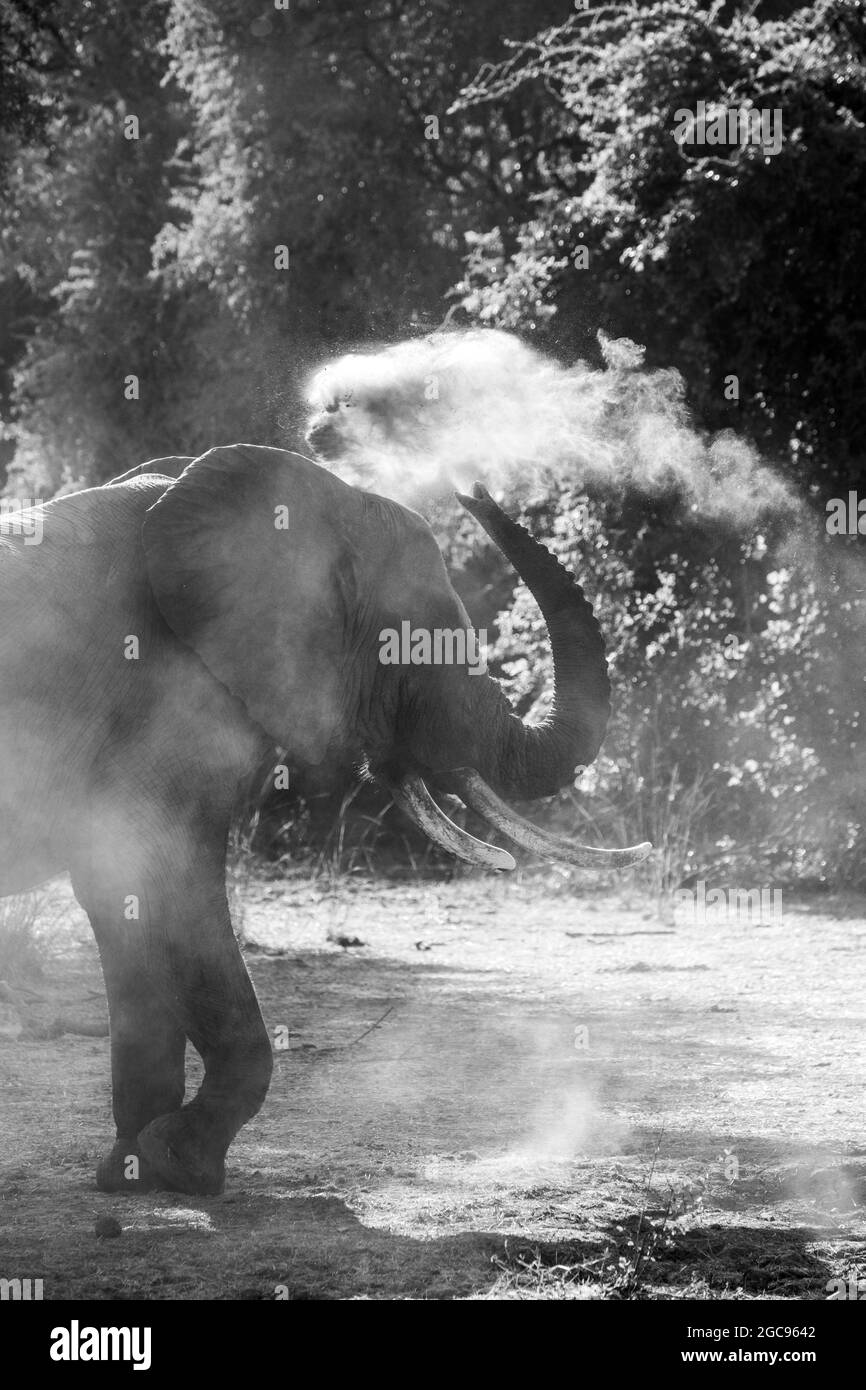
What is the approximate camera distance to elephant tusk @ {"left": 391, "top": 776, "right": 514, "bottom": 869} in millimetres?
6082

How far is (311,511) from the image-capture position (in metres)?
5.74

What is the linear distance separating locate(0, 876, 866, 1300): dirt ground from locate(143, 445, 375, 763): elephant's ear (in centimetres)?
146

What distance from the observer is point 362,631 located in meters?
5.91

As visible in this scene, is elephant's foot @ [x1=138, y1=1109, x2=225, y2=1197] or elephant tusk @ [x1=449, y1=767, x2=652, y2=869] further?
elephant tusk @ [x1=449, y1=767, x2=652, y2=869]

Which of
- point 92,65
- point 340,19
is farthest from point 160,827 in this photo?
point 92,65

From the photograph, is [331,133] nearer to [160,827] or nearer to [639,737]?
[639,737]

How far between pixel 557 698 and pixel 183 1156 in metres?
1.97

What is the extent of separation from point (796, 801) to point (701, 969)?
11.9ft

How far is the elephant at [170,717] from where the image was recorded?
17.7 ft

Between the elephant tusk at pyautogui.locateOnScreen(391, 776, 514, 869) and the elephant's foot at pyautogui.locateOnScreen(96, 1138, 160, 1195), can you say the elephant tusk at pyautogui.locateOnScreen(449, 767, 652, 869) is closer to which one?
the elephant tusk at pyautogui.locateOnScreen(391, 776, 514, 869)
